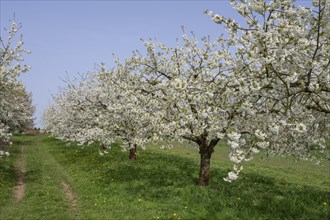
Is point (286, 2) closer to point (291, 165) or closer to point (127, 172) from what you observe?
point (127, 172)

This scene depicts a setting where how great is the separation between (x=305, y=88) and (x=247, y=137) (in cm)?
740

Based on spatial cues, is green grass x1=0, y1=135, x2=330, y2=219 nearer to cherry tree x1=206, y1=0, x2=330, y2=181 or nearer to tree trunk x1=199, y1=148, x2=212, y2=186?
tree trunk x1=199, y1=148, x2=212, y2=186

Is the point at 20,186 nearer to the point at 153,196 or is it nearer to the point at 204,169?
the point at 153,196

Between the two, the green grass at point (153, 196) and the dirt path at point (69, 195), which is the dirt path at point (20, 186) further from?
the dirt path at point (69, 195)

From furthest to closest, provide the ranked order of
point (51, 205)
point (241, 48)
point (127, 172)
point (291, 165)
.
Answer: point (291, 165)
point (127, 172)
point (51, 205)
point (241, 48)

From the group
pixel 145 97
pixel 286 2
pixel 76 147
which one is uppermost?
pixel 286 2

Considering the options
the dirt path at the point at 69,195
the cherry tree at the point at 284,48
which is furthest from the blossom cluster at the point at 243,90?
the dirt path at the point at 69,195

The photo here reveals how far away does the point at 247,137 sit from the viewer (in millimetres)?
17469

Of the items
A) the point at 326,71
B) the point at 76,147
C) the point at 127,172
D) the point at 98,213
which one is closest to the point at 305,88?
the point at 326,71

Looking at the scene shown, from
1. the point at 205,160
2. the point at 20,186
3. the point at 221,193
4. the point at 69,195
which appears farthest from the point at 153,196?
the point at 20,186

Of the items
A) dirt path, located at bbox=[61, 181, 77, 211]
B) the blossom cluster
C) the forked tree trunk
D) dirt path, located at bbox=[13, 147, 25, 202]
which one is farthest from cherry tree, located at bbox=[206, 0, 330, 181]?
dirt path, located at bbox=[13, 147, 25, 202]

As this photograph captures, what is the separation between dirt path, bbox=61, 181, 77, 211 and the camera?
17.4 meters

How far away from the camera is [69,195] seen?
19.4 metres

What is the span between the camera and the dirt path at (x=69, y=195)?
17356 millimetres
